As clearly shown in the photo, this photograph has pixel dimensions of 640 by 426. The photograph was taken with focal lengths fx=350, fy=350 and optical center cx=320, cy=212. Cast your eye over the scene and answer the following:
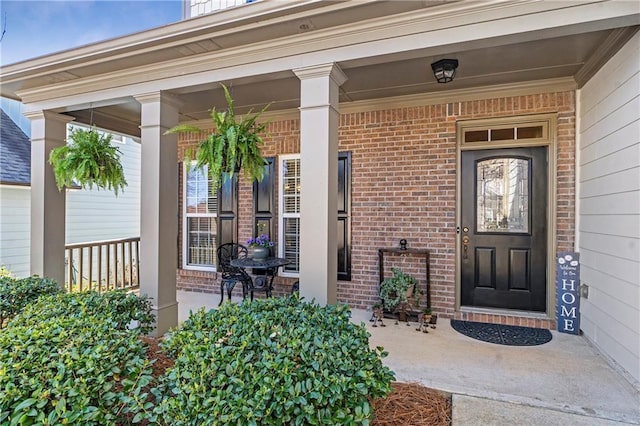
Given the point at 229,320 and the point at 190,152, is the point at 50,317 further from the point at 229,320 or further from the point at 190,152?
the point at 190,152

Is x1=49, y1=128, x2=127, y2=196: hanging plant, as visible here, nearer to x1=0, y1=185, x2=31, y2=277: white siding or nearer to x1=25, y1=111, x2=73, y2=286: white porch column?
x1=25, y1=111, x2=73, y2=286: white porch column

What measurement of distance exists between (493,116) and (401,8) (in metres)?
2.08

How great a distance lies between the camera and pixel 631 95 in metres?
2.60

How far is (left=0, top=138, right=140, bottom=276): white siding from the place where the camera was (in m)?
6.70

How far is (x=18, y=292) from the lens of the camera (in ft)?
9.82

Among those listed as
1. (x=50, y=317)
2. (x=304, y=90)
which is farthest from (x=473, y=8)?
(x=50, y=317)

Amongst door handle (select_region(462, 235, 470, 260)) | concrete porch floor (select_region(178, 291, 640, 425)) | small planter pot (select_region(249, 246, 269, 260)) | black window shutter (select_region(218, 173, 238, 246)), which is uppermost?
black window shutter (select_region(218, 173, 238, 246))

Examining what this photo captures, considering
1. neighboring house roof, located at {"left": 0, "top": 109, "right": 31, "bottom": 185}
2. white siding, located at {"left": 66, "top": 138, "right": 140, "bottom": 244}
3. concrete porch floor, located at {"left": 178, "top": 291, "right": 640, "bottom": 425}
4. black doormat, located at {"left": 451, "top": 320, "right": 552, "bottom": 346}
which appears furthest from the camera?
white siding, located at {"left": 66, "top": 138, "right": 140, "bottom": 244}

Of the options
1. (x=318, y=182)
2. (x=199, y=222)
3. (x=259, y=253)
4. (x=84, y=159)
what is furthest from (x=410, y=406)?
(x=199, y=222)

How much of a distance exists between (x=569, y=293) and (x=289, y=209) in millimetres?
3446

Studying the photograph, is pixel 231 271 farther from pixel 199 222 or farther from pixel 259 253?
pixel 199 222

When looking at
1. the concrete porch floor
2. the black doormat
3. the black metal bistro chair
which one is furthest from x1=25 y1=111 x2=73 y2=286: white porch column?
the black doormat

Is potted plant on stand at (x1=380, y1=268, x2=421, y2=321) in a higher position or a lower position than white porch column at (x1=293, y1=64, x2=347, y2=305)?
lower

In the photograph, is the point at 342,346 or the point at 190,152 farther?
the point at 190,152
